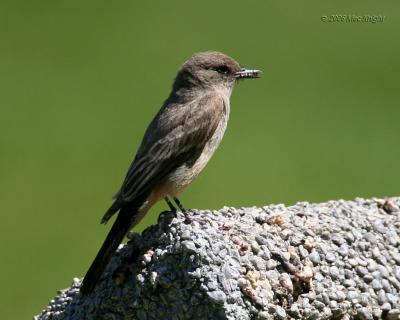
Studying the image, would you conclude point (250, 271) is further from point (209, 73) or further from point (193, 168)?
point (209, 73)

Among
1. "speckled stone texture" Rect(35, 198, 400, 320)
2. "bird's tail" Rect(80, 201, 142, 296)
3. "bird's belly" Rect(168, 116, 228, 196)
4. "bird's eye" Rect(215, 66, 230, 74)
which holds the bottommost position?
"speckled stone texture" Rect(35, 198, 400, 320)

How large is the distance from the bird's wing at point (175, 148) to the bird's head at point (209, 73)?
32cm

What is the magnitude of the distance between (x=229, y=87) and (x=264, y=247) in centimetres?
223

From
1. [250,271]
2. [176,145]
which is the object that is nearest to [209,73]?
[176,145]

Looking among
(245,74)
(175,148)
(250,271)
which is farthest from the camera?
(245,74)

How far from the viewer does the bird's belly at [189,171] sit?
6.66 metres

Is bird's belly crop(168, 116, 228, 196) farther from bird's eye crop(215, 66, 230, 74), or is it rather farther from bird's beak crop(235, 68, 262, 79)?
bird's beak crop(235, 68, 262, 79)

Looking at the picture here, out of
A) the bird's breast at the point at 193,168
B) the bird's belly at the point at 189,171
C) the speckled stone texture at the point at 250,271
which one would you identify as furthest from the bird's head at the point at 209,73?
the speckled stone texture at the point at 250,271

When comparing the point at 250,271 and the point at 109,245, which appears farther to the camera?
the point at 109,245

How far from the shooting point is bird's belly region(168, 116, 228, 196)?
666 cm

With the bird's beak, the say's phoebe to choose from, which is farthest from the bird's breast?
the bird's beak

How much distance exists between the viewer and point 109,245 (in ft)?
20.0

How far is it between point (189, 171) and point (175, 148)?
0.19 m

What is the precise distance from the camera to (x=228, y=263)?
5605 millimetres
